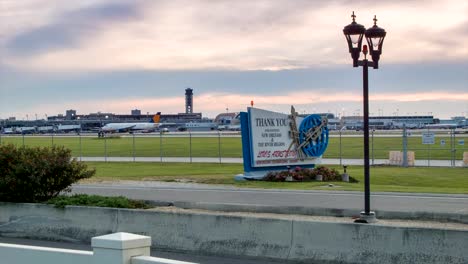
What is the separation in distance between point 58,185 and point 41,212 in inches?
67.7

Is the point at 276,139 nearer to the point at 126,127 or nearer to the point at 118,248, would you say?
the point at 118,248

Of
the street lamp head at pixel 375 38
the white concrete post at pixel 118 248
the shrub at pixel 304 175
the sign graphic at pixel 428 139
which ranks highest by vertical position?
the street lamp head at pixel 375 38

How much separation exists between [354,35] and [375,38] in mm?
521

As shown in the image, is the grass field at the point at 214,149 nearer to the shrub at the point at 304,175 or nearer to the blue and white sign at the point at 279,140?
the blue and white sign at the point at 279,140

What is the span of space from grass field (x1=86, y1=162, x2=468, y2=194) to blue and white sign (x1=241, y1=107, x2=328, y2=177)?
150 centimetres

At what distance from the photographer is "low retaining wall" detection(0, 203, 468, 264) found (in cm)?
1109

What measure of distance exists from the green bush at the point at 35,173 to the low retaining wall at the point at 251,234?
1.74 feet

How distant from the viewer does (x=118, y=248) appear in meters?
5.81

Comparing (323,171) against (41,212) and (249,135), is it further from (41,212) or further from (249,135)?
(41,212)

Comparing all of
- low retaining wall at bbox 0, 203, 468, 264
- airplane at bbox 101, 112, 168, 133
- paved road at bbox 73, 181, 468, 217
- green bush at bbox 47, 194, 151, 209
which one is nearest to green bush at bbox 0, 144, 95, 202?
low retaining wall at bbox 0, 203, 468, 264

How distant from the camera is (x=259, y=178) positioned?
29.7 metres

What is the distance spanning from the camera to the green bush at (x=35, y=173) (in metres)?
16.7

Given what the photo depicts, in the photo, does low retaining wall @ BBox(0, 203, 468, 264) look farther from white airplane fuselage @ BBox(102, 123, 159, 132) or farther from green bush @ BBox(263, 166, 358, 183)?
white airplane fuselage @ BBox(102, 123, 159, 132)

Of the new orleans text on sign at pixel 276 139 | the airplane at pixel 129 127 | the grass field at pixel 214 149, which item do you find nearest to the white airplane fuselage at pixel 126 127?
the airplane at pixel 129 127
